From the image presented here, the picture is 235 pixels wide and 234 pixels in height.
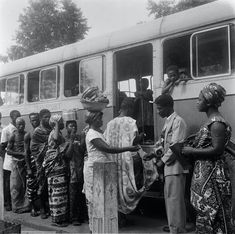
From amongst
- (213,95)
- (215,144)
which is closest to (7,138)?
(213,95)

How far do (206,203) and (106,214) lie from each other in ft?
3.04

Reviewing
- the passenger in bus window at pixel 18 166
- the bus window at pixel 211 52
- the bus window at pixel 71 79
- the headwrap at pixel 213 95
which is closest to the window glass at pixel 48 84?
the bus window at pixel 71 79

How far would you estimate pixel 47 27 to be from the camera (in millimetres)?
22625

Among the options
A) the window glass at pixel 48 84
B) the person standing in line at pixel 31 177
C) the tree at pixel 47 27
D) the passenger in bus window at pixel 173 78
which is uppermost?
the tree at pixel 47 27

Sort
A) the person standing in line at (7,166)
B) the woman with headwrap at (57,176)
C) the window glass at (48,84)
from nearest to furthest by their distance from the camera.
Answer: the woman with headwrap at (57,176), the person standing in line at (7,166), the window glass at (48,84)

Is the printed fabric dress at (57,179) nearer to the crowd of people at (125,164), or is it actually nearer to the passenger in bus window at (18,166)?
the crowd of people at (125,164)

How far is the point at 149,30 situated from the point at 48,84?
9.00ft

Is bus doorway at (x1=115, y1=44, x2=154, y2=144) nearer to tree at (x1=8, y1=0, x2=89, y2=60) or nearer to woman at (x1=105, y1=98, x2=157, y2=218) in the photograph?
woman at (x1=105, y1=98, x2=157, y2=218)

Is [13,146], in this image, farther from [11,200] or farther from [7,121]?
[7,121]

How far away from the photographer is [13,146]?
6.41 metres

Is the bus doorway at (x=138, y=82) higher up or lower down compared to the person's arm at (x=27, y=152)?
higher up

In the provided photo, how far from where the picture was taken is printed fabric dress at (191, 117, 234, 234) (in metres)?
2.97

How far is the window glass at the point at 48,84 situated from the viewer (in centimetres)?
725

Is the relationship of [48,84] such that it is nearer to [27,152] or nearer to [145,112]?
[27,152]
